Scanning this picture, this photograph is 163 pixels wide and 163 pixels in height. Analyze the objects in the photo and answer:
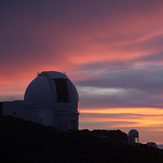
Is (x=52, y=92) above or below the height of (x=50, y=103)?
above

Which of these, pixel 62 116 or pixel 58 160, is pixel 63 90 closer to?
pixel 62 116

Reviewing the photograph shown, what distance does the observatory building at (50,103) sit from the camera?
43.8 metres

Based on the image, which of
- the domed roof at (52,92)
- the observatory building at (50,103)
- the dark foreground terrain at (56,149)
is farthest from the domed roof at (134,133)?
the dark foreground terrain at (56,149)

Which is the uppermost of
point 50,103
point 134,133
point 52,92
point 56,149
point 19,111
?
point 52,92

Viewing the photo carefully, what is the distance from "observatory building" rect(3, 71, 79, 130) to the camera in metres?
43.8

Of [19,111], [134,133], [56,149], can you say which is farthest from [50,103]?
[56,149]

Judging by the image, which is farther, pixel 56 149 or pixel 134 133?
pixel 134 133

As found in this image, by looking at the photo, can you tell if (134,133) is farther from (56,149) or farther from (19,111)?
(56,149)

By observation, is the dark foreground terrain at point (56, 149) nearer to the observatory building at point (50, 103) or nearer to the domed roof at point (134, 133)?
the observatory building at point (50, 103)

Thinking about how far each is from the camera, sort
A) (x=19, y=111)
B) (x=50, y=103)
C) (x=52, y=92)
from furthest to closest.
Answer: (x=52, y=92), (x=50, y=103), (x=19, y=111)

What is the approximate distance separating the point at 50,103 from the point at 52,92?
167 cm

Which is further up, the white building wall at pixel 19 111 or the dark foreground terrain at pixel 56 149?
the white building wall at pixel 19 111

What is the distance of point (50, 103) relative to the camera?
4484 centimetres

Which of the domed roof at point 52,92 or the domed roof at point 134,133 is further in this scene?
the domed roof at point 134,133
